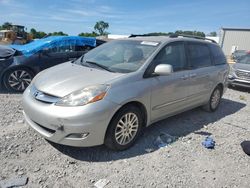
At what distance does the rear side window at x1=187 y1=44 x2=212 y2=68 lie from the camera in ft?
14.9

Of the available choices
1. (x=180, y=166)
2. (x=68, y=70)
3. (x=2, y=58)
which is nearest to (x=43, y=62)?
(x=2, y=58)

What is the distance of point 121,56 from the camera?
3.98 meters

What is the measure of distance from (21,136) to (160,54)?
2565mm

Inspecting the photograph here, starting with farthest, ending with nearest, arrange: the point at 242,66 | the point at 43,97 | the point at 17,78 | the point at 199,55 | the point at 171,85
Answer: the point at 242,66 < the point at 17,78 < the point at 199,55 < the point at 171,85 < the point at 43,97

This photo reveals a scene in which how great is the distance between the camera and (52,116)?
2.88 m

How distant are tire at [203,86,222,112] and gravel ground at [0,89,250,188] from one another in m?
1.12

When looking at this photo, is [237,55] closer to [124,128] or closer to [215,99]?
[215,99]

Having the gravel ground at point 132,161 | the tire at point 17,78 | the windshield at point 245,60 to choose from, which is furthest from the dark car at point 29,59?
the windshield at point 245,60

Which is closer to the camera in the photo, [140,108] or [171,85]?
[140,108]

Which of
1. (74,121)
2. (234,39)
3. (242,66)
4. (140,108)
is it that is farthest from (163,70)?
(234,39)

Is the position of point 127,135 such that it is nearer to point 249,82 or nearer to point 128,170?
point 128,170

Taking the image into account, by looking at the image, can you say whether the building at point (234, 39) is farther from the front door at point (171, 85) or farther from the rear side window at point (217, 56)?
the front door at point (171, 85)

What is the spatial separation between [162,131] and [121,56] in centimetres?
154

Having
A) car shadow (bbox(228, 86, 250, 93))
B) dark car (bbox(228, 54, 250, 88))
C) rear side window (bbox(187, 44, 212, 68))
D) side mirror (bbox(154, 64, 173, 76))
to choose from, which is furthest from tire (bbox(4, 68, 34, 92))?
car shadow (bbox(228, 86, 250, 93))
